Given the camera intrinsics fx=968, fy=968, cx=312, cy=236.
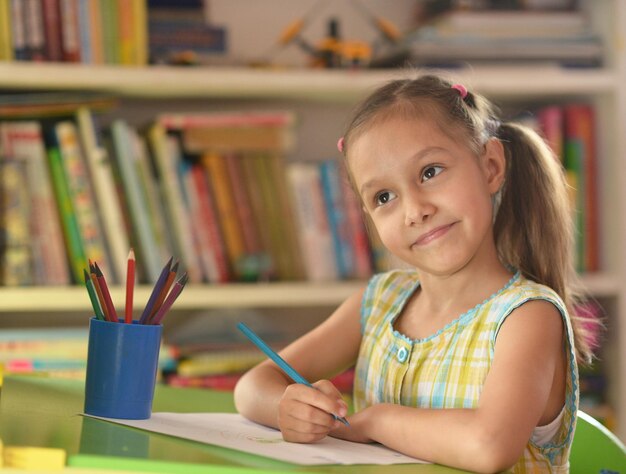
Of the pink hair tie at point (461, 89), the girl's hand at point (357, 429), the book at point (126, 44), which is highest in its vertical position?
the book at point (126, 44)

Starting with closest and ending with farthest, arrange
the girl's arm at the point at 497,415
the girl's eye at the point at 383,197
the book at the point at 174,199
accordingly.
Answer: the girl's arm at the point at 497,415, the girl's eye at the point at 383,197, the book at the point at 174,199

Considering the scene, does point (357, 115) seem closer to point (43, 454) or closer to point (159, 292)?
point (159, 292)

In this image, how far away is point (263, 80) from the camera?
200 centimetres

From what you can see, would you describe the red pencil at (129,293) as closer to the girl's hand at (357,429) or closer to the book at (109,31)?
the girl's hand at (357,429)

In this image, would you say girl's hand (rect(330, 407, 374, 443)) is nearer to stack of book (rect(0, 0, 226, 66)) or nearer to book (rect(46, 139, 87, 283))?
book (rect(46, 139, 87, 283))

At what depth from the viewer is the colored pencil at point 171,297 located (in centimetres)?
95

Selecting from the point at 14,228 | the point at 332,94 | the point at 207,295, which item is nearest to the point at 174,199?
the point at 207,295

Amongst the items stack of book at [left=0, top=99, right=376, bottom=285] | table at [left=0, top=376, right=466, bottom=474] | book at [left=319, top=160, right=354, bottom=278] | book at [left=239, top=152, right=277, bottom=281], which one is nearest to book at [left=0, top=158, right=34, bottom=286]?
stack of book at [left=0, top=99, right=376, bottom=285]

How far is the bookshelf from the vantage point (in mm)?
1895

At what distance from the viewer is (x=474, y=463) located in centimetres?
84

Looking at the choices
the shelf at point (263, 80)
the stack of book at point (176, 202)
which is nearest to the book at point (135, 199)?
the stack of book at point (176, 202)

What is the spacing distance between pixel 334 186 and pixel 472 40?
43 cm

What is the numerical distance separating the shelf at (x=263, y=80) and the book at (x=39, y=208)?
11 centimetres

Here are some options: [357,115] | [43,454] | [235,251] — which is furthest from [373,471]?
[235,251]
